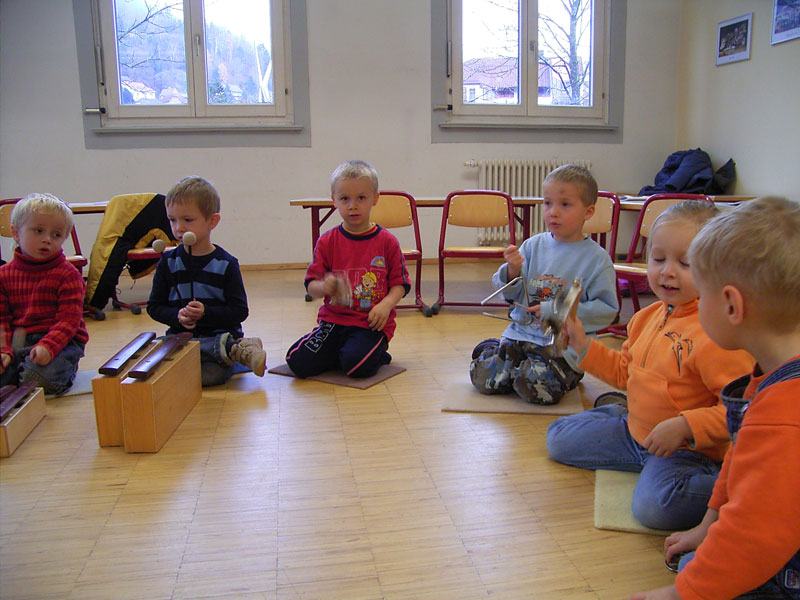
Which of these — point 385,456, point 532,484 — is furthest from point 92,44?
point 532,484

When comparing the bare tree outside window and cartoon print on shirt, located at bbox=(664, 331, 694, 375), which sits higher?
the bare tree outside window

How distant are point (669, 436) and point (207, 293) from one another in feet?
6.18

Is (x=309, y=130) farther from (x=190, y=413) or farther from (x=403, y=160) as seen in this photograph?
(x=190, y=413)

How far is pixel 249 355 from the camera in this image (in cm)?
267

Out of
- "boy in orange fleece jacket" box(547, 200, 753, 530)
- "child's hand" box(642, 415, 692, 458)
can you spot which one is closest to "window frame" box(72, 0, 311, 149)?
"boy in orange fleece jacket" box(547, 200, 753, 530)

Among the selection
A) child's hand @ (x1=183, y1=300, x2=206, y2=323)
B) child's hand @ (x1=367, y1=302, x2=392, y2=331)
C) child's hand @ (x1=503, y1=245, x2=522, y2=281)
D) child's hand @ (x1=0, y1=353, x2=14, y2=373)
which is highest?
child's hand @ (x1=503, y1=245, x2=522, y2=281)

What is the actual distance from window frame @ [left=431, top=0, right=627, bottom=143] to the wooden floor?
4112mm

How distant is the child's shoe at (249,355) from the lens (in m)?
2.67

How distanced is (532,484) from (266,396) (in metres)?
1.18

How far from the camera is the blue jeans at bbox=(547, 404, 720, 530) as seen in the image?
4.92ft

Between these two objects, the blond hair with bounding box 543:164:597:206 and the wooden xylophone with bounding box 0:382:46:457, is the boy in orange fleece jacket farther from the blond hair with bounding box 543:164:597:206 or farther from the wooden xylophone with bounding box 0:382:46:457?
the wooden xylophone with bounding box 0:382:46:457

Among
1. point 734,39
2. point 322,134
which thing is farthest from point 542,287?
point 734,39

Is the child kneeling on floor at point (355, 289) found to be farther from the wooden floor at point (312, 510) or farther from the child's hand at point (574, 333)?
the child's hand at point (574, 333)

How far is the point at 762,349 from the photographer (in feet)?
3.26
